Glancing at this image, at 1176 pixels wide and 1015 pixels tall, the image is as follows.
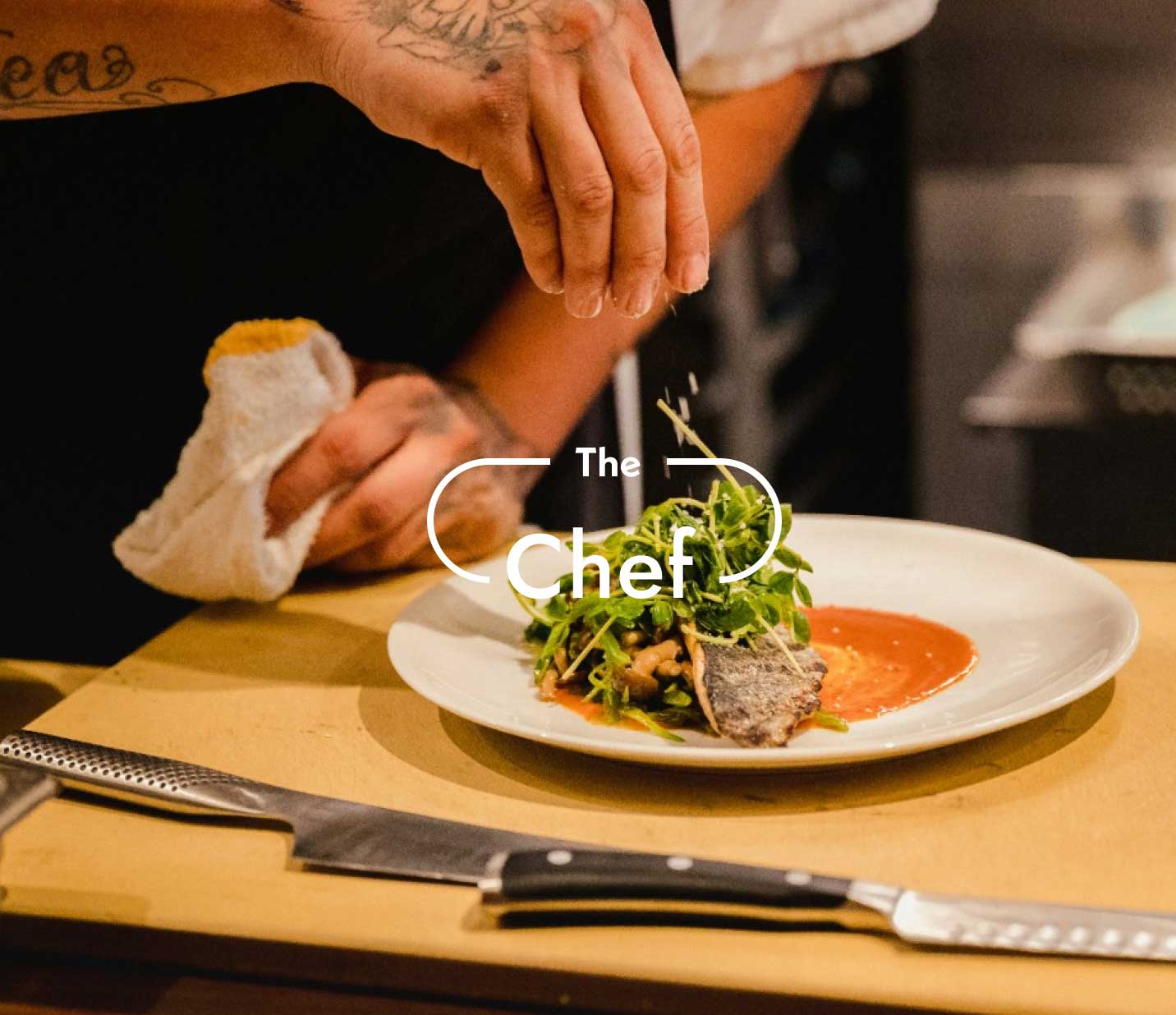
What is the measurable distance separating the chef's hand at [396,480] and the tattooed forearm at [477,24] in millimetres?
409

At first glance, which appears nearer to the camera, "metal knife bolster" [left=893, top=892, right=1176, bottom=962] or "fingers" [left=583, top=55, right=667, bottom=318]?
"metal knife bolster" [left=893, top=892, right=1176, bottom=962]

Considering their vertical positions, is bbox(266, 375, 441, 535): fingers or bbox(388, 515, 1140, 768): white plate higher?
bbox(266, 375, 441, 535): fingers

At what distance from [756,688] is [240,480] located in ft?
1.84

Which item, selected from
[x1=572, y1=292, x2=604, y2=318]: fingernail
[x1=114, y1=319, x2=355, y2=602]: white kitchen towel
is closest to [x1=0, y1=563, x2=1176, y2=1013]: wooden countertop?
[x1=114, y1=319, x2=355, y2=602]: white kitchen towel

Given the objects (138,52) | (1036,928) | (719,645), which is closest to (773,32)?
(138,52)

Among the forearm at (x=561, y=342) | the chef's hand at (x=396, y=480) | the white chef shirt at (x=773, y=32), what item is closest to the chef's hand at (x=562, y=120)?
the chef's hand at (x=396, y=480)

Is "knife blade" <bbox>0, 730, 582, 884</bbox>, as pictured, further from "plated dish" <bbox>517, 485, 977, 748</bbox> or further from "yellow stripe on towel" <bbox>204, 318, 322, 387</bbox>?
"yellow stripe on towel" <bbox>204, 318, 322, 387</bbox>

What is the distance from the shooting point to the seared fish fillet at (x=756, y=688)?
92cm

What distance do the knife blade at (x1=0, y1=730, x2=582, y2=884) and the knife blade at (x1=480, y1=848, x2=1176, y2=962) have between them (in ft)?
0.16

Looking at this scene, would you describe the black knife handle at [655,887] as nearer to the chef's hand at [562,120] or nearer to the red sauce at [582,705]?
the red sauce at [582,705]

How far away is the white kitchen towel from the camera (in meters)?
1.27

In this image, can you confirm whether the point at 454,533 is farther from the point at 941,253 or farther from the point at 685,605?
the point at 941,253

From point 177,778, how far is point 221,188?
0.83m

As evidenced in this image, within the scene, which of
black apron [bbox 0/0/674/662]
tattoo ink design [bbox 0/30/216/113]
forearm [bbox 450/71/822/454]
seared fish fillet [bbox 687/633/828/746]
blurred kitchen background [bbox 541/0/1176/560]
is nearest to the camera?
seared fish fillet [bbox 687/633/828/746]
